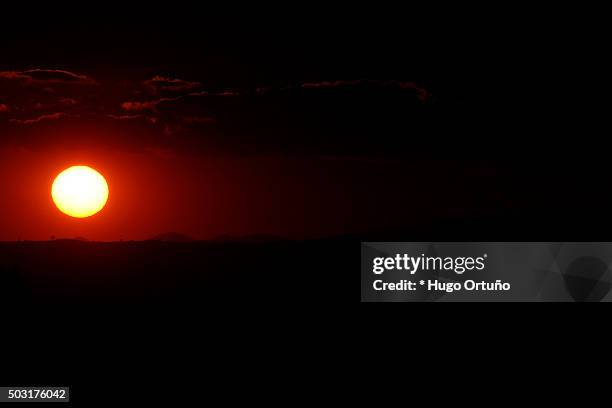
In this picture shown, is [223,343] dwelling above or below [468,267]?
below

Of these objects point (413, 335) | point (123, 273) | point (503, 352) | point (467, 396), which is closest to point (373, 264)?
point (413, 335)

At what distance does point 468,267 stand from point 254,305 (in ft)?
24.7

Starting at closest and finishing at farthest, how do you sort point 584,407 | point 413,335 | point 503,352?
1. point 584,407
2. point 503,352
3. point 413,335

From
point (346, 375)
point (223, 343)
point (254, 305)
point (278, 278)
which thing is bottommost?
point (346, 375)

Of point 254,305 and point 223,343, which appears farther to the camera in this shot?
point 254,305

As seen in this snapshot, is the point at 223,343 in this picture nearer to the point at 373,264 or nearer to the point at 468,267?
the point at 373,264

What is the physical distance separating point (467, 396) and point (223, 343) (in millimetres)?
7833

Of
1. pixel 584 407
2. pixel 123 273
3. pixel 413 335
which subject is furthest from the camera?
pixel 123 273

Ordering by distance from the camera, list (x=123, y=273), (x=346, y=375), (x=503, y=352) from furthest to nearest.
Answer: (x=123, y=273), (x=503, y=352), (x=346, y=375)

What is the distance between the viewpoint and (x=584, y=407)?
16.9 meters

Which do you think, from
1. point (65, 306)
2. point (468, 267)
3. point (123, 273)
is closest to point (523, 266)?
point (468, 267)

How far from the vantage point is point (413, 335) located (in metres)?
24.8

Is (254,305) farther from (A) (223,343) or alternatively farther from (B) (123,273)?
(B) (123,273)

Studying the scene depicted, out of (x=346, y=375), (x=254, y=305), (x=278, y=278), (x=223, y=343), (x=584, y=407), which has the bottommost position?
(x=584, y=407)
